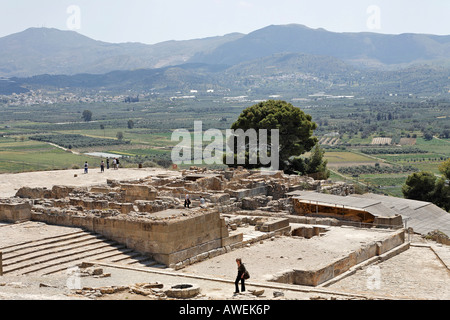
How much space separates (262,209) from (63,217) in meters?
10.5

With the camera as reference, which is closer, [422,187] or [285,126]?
[285,126]

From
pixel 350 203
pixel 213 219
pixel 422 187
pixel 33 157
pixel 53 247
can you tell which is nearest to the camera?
pixel 53 247

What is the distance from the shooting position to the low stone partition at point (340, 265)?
19.7m

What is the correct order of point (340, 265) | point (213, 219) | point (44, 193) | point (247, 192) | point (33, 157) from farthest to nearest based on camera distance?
point (33, 157), point (247, 192), point (44, 193), point (213, 219), point (340, 265)

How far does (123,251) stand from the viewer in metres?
21.8

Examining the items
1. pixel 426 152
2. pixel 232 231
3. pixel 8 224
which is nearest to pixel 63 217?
pixel 8 224

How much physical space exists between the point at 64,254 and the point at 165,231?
3.06 metres

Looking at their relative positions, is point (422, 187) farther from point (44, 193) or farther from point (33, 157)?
point (33, 157)

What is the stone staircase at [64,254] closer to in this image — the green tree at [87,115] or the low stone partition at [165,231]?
the low stone partition at [165,231]

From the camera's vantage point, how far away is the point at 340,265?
2150cm

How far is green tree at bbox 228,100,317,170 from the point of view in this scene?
44062 mm

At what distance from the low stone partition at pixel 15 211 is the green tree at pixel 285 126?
2113 centimetres

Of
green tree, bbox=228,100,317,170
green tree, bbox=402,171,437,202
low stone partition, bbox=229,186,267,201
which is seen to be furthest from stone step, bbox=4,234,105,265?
green tree, bbox=402,171,437,202

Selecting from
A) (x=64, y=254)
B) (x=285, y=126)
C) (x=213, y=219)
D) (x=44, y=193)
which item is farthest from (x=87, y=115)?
(x=64, y=254)
